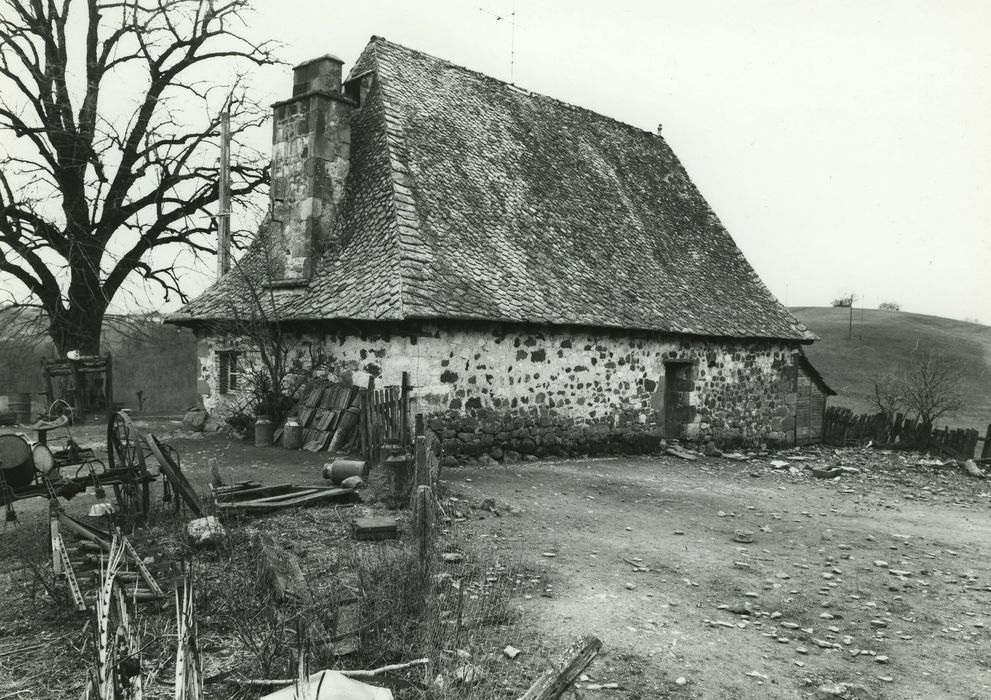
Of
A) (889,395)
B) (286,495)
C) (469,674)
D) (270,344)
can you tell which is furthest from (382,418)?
(889,395)

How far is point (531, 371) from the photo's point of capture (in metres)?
12.5

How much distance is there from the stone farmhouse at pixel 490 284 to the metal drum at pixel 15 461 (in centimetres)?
515

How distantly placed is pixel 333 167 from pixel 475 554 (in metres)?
9.04

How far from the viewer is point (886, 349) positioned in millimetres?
40188

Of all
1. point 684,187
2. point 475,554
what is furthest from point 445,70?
point 475,554

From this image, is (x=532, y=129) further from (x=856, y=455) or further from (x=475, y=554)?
(x=475, y=554)

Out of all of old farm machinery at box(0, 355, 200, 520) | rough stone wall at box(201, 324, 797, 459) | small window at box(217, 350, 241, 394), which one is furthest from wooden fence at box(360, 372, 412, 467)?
small window at box(217, 350, 241, 394)

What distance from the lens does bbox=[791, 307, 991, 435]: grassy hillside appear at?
32406 millimetres

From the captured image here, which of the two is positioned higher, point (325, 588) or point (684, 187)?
point (684, 187)

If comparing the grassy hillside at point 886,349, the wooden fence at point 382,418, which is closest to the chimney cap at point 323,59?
the wooden fence at point 382,418

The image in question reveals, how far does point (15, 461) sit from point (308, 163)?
812cm

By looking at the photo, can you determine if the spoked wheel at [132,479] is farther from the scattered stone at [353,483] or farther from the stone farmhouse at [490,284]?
the stone farmhouse at [490,284]

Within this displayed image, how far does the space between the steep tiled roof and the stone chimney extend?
30cm

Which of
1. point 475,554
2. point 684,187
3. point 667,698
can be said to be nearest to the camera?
point 667,698
